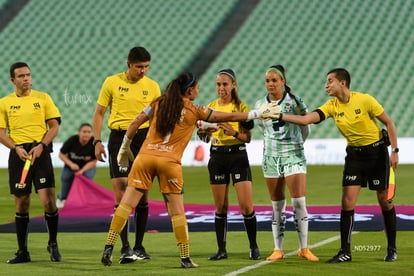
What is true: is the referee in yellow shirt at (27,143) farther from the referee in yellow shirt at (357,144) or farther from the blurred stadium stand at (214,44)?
the blurred stadium stand at (214,44)

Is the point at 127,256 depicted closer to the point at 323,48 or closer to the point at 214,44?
the point at 323,48

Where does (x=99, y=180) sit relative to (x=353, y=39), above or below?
below

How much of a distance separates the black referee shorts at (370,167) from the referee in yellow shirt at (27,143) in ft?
10.4

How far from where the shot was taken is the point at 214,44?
35.0 m

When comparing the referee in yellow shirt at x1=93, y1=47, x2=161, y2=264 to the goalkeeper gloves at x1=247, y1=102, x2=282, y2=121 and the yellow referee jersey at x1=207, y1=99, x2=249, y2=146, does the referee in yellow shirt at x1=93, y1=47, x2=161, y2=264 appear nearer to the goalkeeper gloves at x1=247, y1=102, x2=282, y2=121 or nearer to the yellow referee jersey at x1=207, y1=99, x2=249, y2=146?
the yellow referee jersey at x1=207, y1=99, x2=249, y2=146

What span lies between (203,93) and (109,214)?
17506 millimetres

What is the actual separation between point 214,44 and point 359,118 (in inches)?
1020

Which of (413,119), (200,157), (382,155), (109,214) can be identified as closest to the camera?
(382,155)

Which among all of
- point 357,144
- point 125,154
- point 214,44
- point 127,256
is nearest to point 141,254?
point 127,256

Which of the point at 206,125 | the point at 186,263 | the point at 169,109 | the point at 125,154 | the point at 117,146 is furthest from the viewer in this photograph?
the point at 117,146

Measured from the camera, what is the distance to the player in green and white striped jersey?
9.55 meters

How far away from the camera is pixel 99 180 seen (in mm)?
24062

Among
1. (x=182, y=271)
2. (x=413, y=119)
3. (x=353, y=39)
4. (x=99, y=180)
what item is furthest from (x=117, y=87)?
(x=353, y=39)

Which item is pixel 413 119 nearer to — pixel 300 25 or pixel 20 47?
pixel 300 25
